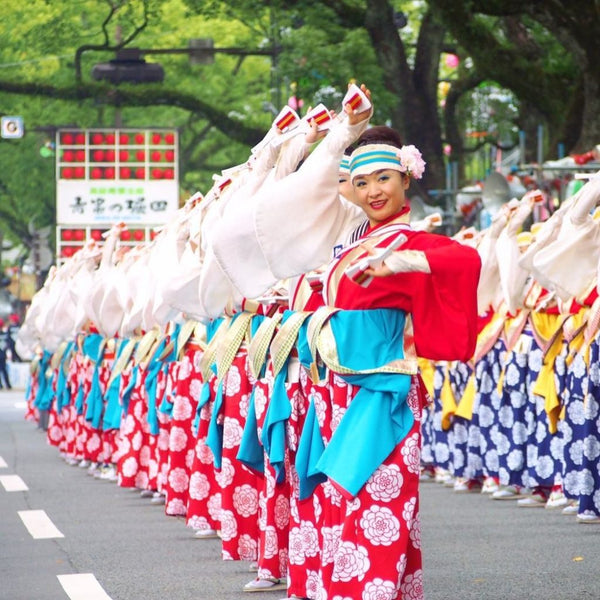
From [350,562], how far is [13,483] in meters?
7.27

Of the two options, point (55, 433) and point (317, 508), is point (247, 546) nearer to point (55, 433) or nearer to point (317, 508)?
point (317, 508)

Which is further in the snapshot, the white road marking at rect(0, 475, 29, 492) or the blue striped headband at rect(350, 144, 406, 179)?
the white road marking at rect(0, 475, 29, 492)

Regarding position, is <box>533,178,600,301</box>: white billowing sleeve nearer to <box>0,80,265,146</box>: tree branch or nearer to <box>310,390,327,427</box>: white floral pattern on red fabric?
<box>310,390,327,427</box>: white floral pattern on red fabric

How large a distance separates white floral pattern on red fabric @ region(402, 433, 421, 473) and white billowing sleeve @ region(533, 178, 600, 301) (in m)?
3.71

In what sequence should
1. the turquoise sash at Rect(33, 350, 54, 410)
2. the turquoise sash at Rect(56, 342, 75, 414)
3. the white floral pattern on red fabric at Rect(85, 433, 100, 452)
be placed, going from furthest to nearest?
the turquoise sash at Rect(33, 350, 54, 410)
the turquoise sash at Rect(56, 342, 75, 414)
the white floral pattern on red fabric at Rect(85, 433, 100, 452)

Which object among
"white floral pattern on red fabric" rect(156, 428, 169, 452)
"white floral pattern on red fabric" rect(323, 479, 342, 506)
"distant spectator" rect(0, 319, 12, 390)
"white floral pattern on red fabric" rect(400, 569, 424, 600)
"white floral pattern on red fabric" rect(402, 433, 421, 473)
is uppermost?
"white floral pattern on red fabric" rect(402, 433, 421, 473)

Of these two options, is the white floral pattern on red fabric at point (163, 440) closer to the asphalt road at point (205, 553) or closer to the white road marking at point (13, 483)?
the asphalt road at point (205, 553)

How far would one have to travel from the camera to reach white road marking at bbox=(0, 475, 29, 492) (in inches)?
474

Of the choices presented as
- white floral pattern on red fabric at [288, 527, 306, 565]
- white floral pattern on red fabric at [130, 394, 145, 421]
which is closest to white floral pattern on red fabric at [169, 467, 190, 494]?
white floral pattern on red fabric at [130, 394, 145, 421]

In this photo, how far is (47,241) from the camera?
3612 cm

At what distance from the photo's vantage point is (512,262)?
10758mm

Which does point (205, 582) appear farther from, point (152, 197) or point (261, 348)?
point (152, 197)

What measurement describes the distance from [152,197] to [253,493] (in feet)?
55.2

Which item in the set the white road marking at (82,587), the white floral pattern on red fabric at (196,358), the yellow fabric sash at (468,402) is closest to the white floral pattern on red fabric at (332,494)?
the white road marking at (82,587)
